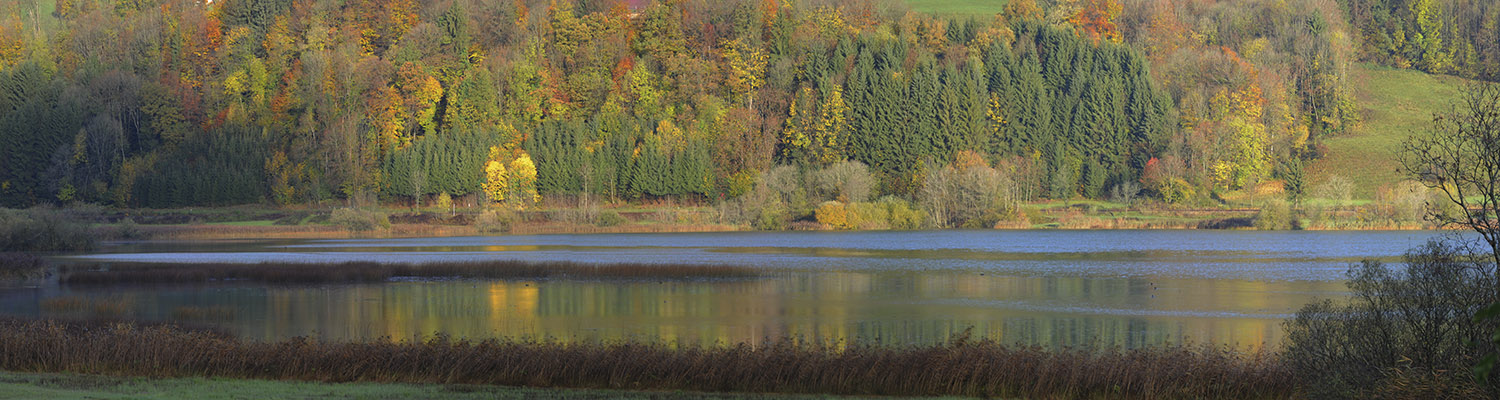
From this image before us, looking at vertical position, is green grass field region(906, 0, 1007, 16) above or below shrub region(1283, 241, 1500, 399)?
above

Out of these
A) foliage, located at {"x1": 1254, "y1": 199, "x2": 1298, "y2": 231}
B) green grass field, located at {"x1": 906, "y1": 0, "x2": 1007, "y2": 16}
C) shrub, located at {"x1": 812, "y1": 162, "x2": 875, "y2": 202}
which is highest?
green grass field, located at {"x1": 906, "y1": 0, "x2": 1007, "y2": 16}

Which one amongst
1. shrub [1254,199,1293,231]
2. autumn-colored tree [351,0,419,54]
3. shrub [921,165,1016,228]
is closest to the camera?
shrub [1254,199,1293,231]

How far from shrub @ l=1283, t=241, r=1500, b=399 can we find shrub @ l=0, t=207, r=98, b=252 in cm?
7070

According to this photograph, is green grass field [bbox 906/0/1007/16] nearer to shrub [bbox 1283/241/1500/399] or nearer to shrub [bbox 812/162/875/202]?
shrub [bbox 812/162/875/202]

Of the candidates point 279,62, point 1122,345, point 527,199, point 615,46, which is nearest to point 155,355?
point 1122,345

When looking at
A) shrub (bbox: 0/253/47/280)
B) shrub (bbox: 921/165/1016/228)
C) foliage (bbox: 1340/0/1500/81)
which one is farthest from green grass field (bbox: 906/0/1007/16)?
shrub (bbox: 0/253/47/280)

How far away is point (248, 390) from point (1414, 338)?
59.5ft

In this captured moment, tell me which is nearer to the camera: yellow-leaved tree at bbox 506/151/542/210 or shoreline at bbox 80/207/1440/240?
shoreline at bbox 80/207/1440/240

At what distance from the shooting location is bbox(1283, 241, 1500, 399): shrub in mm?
14727

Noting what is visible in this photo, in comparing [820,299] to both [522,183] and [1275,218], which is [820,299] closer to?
[1275,218]

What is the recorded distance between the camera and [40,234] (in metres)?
71.4

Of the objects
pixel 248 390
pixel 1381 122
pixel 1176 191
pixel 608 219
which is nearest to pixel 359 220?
pixel 608 219

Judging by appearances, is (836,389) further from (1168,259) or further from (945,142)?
(945,142)

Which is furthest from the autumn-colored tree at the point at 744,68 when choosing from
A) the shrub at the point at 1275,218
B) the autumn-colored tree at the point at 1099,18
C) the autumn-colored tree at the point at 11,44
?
the autumn-colored tree at the point at 11,44
